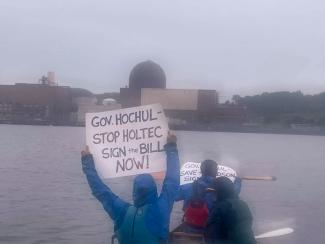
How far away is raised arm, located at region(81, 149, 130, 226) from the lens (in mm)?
5645

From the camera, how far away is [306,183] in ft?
119

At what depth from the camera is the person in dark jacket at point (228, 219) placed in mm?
5996

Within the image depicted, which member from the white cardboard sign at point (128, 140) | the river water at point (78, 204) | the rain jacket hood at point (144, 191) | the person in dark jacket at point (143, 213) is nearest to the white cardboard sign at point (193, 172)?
the white cardboard sign at point (128, 140)

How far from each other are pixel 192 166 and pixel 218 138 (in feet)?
313

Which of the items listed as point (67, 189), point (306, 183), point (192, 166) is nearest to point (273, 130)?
point (306, 183)

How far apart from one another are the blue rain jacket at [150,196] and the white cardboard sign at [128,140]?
0.58 feet

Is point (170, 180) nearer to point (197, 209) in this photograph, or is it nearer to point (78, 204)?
point (197, 209)

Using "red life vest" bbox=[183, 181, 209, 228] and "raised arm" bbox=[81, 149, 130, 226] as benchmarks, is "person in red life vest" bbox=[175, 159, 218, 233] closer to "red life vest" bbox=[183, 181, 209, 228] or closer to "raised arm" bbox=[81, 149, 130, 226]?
"red life vest" bbox=[183, 181, 209, 228]

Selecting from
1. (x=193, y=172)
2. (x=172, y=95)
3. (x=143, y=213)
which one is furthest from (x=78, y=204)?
(x=143, y=213)

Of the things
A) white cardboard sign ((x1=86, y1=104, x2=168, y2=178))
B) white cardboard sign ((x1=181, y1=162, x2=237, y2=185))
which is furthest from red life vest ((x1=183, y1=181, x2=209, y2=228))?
white cardboard sign ((x1=86, y1=104, x2=168, y2=178))

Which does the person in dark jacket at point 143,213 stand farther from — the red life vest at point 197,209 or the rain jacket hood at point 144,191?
the red life vest at point 197,209

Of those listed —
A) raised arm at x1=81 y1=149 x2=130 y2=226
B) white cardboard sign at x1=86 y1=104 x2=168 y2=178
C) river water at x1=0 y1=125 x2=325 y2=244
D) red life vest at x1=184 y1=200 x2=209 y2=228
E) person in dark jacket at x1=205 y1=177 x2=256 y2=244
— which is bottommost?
river water at x1=0 y1=125 x2=325 y2=244

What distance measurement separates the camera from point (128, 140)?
624cm

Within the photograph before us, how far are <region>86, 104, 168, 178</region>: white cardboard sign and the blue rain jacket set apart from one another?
176 millimetres
